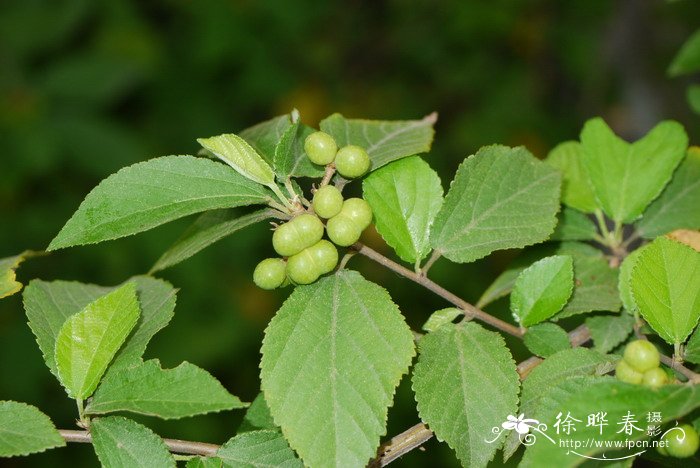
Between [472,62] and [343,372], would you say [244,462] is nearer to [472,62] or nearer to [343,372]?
Result: [343,372]

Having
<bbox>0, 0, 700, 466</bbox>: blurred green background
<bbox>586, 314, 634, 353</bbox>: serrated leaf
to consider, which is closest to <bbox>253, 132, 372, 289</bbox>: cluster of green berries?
<bbox>586, 314, 634, 353</bbox>: serrated leaf

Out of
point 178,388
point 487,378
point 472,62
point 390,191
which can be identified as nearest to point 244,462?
point 178,388

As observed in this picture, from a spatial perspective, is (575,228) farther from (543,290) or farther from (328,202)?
(328,202)

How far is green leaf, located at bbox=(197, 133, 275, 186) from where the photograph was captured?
112 centimetres

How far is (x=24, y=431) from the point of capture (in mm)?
1049

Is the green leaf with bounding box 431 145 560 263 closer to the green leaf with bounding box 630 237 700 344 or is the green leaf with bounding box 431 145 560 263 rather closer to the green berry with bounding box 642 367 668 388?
the green leaf with bounding box 630 237 700 344

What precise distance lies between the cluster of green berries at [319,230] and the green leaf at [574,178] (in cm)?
56

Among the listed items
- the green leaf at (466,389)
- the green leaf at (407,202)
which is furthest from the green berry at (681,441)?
the green leaf at (407,202)

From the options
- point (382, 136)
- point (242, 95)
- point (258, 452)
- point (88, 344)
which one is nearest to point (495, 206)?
point (382, 136)

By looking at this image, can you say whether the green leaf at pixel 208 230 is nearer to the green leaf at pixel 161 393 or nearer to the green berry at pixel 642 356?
the green leaf at pixel 161 393

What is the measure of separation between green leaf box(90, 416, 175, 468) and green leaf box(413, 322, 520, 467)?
0.38 m

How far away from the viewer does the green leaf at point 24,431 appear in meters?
1.02

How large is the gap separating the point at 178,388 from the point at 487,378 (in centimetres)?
46

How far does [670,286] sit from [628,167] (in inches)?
18.6
